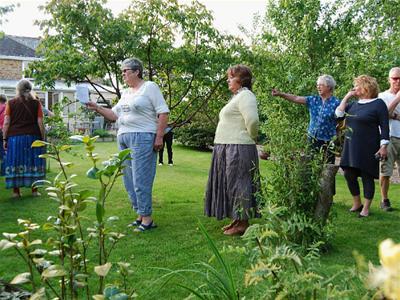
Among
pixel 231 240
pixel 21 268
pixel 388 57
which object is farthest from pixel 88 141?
pixel 388 57

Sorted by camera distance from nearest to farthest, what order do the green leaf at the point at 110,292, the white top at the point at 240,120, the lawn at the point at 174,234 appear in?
the green leaf at the point at 110,292 → the lawn at the point at 174,234 → the white top at the point at 240,120

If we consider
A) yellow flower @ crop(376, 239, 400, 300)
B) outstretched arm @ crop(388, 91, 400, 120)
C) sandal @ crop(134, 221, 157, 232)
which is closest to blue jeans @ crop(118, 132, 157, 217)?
sandal @ crop(134, 221, 157, 232)

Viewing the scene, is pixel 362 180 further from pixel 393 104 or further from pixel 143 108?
pixel 143 108

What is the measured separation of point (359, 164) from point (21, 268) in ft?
12.5

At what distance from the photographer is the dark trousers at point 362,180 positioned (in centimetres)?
537

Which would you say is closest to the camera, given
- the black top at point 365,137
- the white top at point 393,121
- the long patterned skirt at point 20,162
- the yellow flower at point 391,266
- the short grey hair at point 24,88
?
the yellow flower at point 391,266

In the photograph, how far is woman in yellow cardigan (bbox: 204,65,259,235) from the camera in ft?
15.0

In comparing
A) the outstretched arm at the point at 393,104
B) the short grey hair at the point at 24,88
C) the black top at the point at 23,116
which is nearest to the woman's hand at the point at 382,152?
the outstretched arm at the point at 393,104

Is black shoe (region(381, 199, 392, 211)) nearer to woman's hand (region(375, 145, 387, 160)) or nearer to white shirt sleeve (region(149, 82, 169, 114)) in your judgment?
woman's hand (region(375, 145, 387, 160))

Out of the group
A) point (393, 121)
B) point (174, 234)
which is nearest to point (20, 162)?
point (174, 234)

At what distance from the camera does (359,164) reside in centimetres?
534

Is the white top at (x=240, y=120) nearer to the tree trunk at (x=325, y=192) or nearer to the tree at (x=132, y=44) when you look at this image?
the tree trunk at (x=325, y=192)

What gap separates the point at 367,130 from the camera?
534 cm

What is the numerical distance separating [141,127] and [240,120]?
3.46ft
